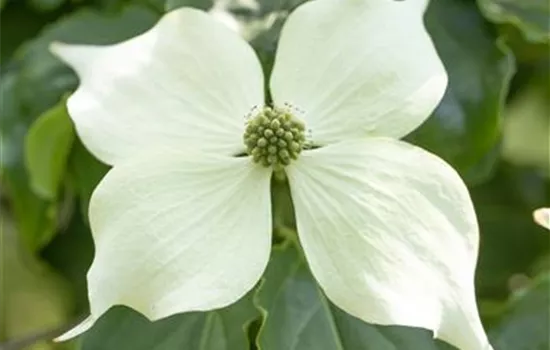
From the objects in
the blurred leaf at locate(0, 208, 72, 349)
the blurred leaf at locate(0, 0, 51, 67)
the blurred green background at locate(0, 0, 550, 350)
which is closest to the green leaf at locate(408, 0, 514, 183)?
the blurred green background at locate(0, 0, 550, 350)

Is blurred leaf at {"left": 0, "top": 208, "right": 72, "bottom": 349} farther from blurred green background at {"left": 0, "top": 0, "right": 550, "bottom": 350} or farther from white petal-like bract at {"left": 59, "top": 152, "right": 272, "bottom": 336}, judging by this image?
white petal-like bract at {"left": 59, "top": 152, "right": 272, "bottom": 336}

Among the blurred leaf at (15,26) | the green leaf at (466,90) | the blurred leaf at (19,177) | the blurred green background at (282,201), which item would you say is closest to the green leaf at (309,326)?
the blurred green background at (282,201)

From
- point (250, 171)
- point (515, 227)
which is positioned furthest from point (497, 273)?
point (250, 171)

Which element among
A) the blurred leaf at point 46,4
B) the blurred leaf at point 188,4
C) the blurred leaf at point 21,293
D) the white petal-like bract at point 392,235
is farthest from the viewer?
the blurred leaf at point 21,293

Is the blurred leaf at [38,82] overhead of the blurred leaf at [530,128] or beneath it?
overhead

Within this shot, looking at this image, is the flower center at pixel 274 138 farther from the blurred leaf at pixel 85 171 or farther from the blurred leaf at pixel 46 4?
the blurred leaf at pixel 46 4

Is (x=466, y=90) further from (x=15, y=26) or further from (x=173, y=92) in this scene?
(x=15, y=26)

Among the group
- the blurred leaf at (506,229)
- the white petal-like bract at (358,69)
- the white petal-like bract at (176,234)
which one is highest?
the white petal-like bract at (358,69)

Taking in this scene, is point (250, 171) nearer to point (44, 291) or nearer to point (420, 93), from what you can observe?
point (420, 93)
